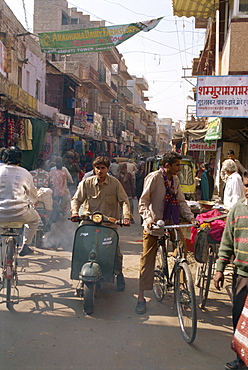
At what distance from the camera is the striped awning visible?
1191cm

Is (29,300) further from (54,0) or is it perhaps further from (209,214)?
(54,0)

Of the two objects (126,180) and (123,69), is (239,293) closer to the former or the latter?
(126,180)

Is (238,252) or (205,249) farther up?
(238,252)

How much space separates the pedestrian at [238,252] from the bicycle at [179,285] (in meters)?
0.50

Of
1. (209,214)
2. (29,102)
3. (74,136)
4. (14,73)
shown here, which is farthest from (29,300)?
(74,136)

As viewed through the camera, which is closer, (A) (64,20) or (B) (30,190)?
(B) (30,190)

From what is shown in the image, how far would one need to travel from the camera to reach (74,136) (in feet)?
75.6

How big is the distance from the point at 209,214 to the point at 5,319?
113 inches

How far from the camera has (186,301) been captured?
3893mm

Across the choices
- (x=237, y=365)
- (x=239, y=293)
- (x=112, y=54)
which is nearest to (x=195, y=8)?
(x=239, y=293)

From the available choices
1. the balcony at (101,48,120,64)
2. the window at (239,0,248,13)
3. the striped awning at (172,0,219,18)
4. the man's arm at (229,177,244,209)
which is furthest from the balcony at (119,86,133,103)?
the man's arm at (229,177,244,209)

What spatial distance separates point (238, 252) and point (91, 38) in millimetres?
10315

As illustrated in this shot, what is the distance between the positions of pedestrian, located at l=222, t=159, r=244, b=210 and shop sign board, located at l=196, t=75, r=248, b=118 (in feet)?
7.20

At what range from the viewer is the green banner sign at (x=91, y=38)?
449 inches
